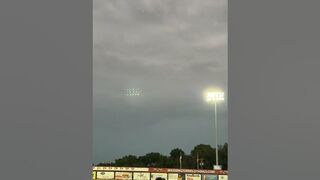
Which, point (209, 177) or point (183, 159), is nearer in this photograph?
point (209, 177)

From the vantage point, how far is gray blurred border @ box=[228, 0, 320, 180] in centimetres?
234

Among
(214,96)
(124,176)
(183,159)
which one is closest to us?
(124,176)

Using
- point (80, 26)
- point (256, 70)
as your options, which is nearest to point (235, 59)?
point (256, 70)

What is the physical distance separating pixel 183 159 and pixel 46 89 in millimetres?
21955

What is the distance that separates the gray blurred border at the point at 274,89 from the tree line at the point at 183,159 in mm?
18635

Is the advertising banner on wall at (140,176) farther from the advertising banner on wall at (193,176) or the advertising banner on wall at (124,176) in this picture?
the advertising banner on wall at (193,176)

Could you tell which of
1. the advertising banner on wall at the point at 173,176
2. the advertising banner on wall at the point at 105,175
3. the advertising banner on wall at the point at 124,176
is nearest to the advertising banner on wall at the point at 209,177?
the advertising banner on wall at the point at 173,176

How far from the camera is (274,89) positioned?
240 centimetres

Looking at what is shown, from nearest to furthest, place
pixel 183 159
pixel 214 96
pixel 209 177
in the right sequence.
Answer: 1. pixel 209 177
2. pixel 214 96
3. pixel 183 159

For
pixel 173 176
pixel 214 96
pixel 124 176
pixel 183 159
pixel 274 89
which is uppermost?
pixel 214 96

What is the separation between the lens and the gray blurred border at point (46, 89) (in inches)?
90.9

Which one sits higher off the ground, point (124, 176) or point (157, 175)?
point (157, 175)

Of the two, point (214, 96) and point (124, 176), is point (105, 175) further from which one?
point (214, 96)

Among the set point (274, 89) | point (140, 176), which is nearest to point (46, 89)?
point (274, 89)
